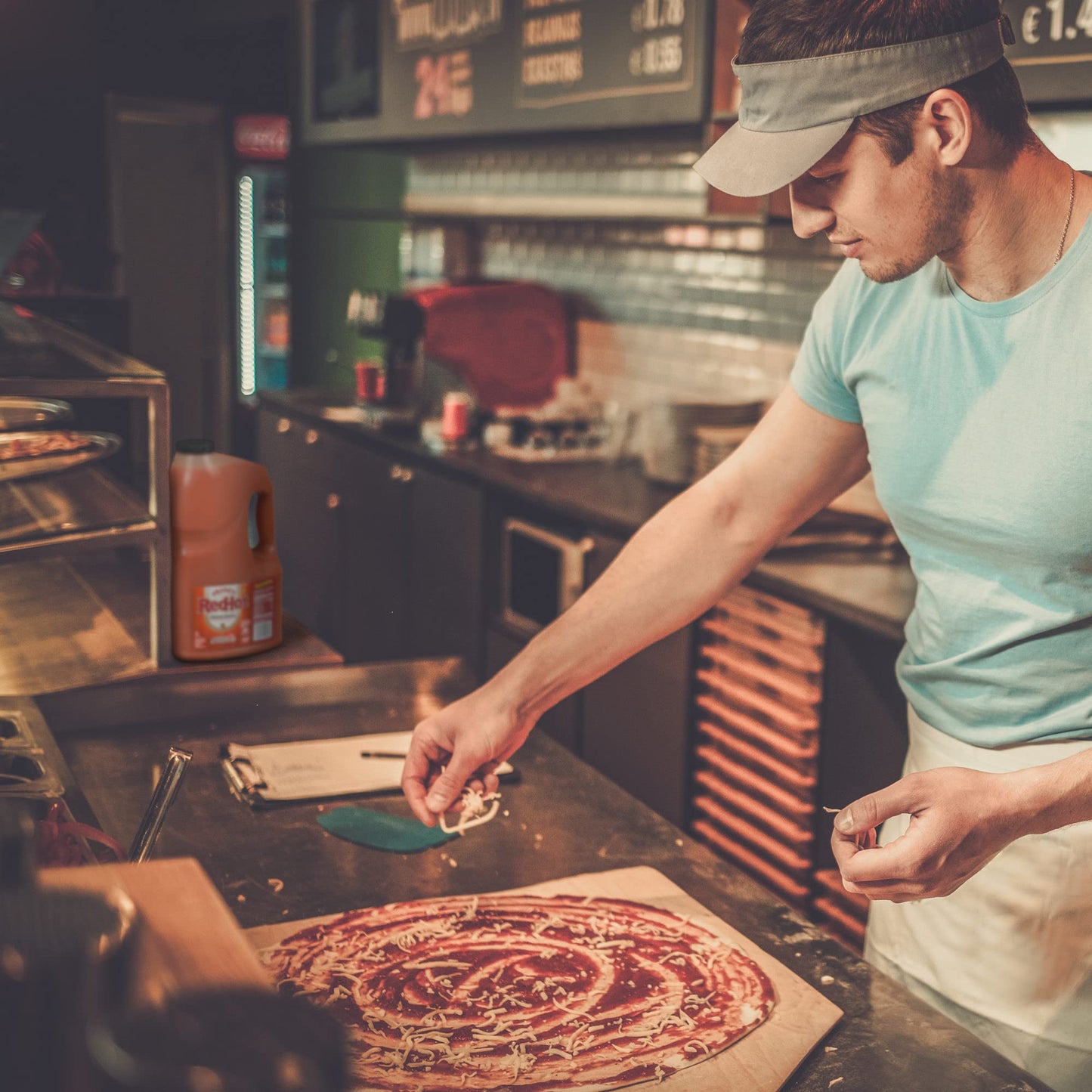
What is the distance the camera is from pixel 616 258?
4.59 m

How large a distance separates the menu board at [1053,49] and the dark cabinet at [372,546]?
2.01m

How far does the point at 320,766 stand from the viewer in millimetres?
1760

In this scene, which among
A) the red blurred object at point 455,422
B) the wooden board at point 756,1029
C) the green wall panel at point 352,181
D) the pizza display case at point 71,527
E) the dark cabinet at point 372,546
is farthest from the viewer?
the green wall panel at point 352,181

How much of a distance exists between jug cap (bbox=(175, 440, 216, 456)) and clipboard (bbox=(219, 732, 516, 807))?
47cm

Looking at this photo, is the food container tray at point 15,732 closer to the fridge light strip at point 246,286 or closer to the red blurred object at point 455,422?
the red blurred object at point 455,422

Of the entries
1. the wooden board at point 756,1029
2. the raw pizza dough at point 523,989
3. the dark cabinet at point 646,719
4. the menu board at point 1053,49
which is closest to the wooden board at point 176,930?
the raw pizza dough at point 523,989

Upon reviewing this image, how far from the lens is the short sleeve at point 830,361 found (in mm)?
1726

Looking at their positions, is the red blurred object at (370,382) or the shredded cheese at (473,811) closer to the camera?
the shredded cheese at (473,811)

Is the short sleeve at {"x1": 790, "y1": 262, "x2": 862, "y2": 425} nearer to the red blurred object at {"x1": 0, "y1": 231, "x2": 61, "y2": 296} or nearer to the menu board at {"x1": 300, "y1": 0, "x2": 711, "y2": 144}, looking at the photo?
the menu board at {"x1": 300, "y1": 0, "x2": 711, "y2": 144}

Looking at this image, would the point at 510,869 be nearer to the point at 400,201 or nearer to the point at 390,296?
the point at 390,296

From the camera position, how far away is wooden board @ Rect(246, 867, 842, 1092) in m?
1.13

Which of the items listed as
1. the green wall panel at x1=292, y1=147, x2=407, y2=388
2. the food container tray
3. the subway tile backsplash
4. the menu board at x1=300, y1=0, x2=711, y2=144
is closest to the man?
the food container tray

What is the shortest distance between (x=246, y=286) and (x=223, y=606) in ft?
23.0

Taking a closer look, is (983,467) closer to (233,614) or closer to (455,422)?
(233,614)
